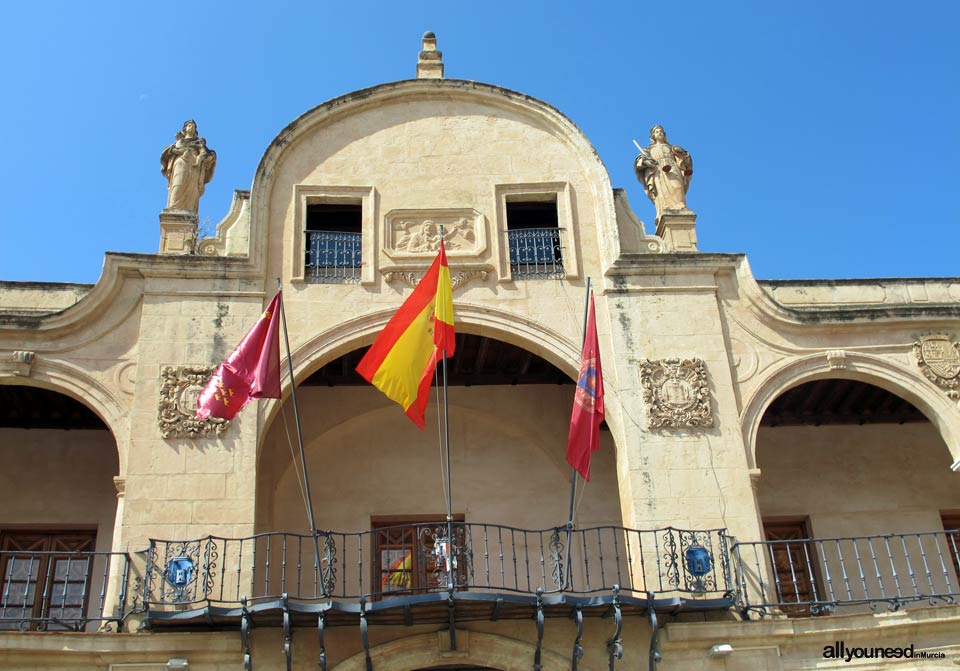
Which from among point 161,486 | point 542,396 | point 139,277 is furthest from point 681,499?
point 139,277

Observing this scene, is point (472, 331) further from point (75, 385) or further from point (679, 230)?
point (75, 385)

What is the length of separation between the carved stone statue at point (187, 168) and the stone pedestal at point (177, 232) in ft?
0.64

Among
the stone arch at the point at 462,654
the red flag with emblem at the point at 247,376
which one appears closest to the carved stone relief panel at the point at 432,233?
the red flag with emblem at the point at 247,376

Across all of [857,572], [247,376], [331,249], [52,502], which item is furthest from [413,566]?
[857,572]

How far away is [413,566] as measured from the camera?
13.0 m

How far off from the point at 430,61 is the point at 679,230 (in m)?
4.21

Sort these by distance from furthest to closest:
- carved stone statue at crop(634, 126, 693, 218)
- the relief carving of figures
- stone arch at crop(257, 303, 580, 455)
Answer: carved stone statue at crop(634, 126, 693, 218), the relief carving of figures, stone arch at crop(257, 303, 580, 455)

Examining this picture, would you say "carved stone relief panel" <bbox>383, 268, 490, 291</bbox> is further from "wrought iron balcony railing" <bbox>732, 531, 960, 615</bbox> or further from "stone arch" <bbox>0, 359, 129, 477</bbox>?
"wrought iron balcony railing" <bbox>732, 531, 960, 615</bbox>

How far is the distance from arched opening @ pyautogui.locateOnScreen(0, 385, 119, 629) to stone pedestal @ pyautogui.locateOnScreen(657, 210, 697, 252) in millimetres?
7515

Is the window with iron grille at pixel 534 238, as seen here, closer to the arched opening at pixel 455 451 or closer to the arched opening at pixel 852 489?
the arched opening at pixel 455 451

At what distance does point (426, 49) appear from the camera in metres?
15.2

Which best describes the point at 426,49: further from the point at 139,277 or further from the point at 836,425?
the point at 836,425

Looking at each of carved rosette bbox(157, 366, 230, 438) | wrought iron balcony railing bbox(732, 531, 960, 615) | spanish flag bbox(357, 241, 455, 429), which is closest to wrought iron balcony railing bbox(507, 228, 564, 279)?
spanish flag bbox(357, 241, 455, 429)

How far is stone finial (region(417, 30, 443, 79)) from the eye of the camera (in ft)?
48.9
